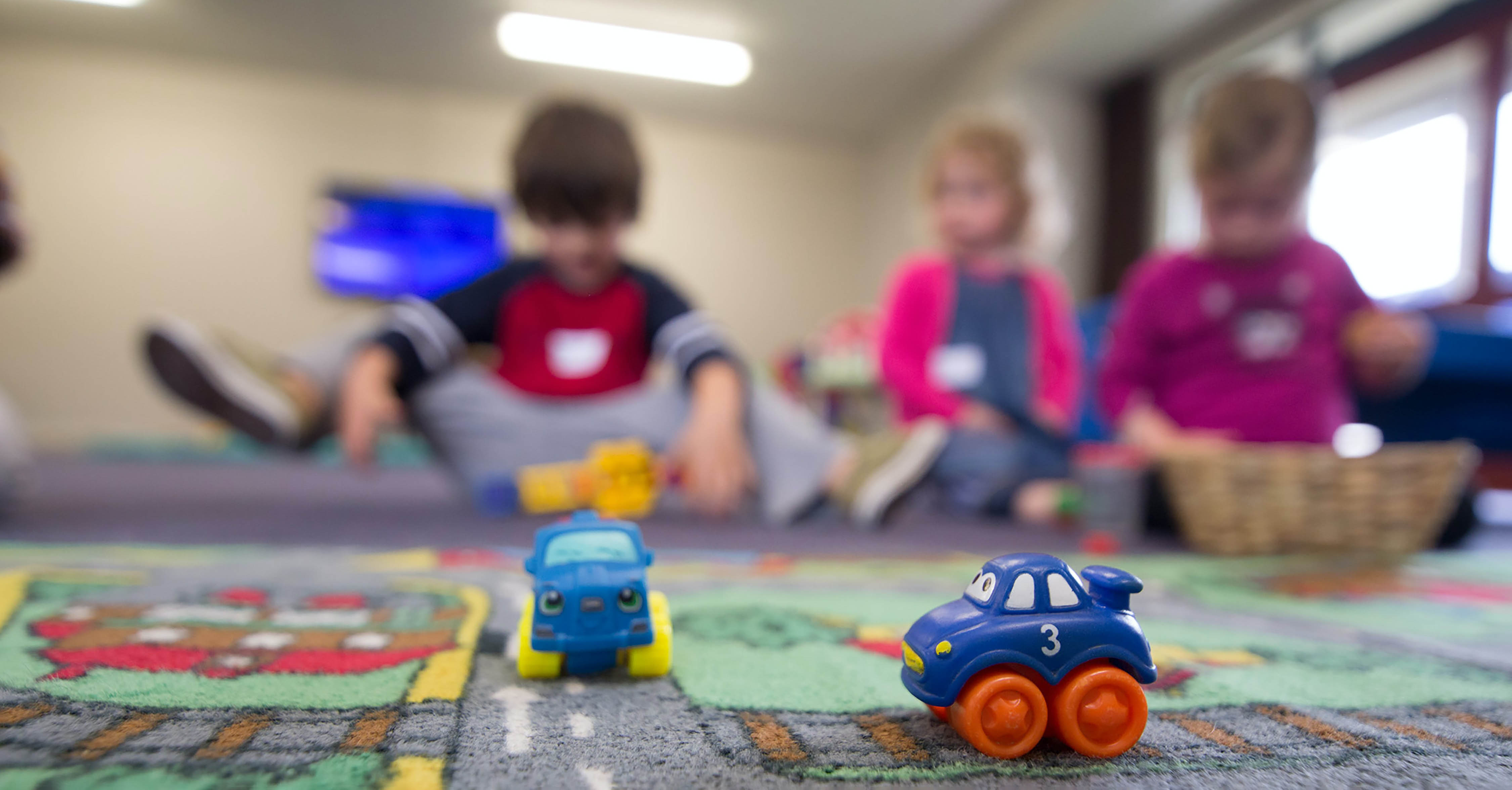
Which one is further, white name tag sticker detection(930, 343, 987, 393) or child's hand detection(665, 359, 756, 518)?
white name tag sticker detection(930, 343, 987, 393)

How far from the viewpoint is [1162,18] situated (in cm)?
268

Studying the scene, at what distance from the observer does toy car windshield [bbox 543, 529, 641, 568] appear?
1.27ft

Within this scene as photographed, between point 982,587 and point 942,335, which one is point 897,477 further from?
point 982,587

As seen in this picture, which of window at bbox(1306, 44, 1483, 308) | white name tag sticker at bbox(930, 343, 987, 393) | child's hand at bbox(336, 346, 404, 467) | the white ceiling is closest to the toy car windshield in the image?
child's hand at bbox(336, 346, 404, 467)

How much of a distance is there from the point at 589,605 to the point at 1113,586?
0.22 metres

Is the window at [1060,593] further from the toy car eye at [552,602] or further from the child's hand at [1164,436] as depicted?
the child's hand at [1164,436]

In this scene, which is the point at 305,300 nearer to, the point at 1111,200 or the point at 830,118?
the point at 830,118

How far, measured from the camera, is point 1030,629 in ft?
1.03

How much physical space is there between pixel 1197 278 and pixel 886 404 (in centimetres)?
198

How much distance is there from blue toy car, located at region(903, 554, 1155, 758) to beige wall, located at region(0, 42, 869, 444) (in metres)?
3.92

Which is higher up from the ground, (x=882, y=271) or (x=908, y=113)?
(x=908, y=113)

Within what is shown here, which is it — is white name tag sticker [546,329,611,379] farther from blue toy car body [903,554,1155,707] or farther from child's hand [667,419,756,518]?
blue toy car body [903,554,1155,707]

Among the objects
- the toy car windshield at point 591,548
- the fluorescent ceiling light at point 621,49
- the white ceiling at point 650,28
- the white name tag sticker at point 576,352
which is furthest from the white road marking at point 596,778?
the fluorescent ceiling light at point 621,49

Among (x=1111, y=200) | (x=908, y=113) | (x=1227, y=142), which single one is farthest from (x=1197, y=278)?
(x=908, y=113)
